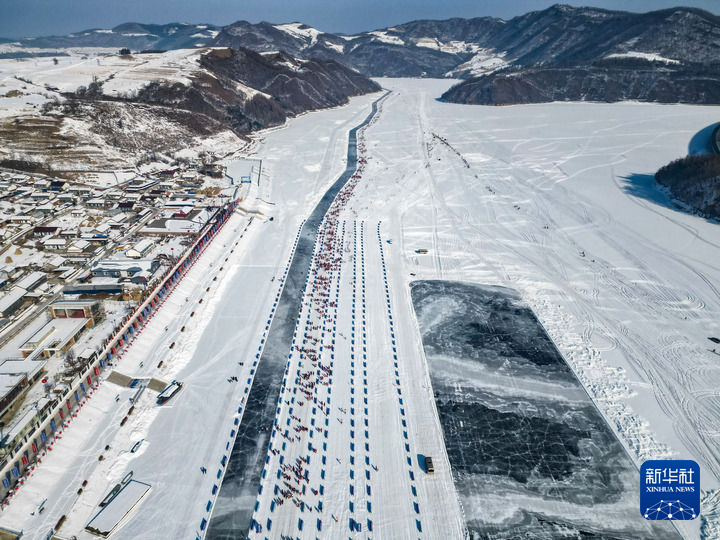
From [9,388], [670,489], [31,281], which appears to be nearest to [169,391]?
[9,388]

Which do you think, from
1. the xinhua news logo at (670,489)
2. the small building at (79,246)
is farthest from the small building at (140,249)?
the xinhua news logo at (670,489)

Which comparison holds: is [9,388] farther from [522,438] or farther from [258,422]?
[522,438]

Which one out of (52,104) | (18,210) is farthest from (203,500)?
(52,104)

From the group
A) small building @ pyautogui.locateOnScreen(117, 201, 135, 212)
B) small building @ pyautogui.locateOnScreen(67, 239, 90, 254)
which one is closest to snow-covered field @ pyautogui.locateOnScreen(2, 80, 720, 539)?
small building @ pyautogui.locateOnScreen(67, 239, 90, 254)

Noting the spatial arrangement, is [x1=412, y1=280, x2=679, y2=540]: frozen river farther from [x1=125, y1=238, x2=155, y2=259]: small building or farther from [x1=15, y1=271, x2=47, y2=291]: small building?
[x1=15, y1=271, x2=47, y2=291]: small building

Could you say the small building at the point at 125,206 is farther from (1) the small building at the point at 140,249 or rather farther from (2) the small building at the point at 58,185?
(1) the small building at the point at 140,249

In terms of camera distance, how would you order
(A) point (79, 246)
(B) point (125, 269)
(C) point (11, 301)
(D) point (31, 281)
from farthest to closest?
1. (A) point (79, 246)
2. (B) point (125, 269)
3. (D) point (31, 281)
4. (C) point (11, 301)
